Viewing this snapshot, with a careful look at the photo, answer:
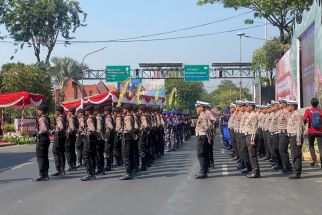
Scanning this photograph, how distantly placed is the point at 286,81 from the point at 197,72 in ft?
62.3

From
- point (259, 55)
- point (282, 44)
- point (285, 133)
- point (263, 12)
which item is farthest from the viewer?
point (259, 55)

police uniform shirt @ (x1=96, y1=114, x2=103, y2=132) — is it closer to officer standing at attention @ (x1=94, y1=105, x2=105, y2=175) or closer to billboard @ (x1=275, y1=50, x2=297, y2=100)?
officer standing at attention @ (x1=94, y1=105, x2=105, y2=175)

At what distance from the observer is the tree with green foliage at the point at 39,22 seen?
5325 cm

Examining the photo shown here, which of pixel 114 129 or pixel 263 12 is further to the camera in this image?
pixel 263 12

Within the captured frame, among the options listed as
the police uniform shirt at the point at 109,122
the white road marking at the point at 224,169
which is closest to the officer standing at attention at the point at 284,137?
the white road marking at the point at 224,169

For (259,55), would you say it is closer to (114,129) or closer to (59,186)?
(114,129)

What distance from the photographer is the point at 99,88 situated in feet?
233

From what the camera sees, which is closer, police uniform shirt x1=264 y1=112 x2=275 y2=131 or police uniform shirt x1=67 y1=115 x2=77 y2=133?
police uniform shirt x1=67 y1=115 x2=77 y2=133

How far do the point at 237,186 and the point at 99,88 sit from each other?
61.4m

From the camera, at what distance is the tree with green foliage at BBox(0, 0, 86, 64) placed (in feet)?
175

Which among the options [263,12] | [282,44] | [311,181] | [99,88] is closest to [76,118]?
[311,181]

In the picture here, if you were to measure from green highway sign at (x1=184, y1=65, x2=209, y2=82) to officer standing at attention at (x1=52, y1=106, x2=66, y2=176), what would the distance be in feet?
111

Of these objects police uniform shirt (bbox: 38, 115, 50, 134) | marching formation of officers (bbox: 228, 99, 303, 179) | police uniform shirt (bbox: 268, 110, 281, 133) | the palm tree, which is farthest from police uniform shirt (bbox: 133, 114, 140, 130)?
the palm tree

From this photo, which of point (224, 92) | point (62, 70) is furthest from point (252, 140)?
point (224, 92)
